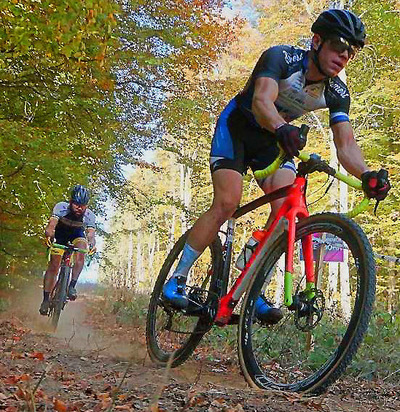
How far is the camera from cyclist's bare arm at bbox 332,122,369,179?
11.8ft

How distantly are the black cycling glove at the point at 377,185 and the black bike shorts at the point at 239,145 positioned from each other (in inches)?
31.1

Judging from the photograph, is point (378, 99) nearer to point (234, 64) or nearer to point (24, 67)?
point (234, 64)

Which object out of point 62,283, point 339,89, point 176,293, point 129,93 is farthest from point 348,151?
point 129,93

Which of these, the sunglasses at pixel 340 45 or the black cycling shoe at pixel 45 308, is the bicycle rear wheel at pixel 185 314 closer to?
the sunglasses at pixel 340 45

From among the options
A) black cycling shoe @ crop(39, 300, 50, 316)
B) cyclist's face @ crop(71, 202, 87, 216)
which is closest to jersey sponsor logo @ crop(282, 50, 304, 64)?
cyclist's face @ crop(71, 202, 87, 216)

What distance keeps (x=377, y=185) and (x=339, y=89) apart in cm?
89

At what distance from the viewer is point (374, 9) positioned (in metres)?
15.2

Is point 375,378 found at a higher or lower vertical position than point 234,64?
lower

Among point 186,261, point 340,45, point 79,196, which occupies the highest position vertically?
point 340,45

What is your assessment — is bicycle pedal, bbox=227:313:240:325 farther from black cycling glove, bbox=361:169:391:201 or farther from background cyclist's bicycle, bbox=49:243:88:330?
background cyclist's bicycle, bbox=49:243:88:330

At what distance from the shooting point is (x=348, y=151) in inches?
144

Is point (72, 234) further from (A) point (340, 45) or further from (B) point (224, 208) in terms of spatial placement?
(A) point (340, 45)

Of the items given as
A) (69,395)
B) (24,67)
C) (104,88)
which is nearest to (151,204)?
(104,88)

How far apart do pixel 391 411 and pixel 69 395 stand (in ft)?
6.19
